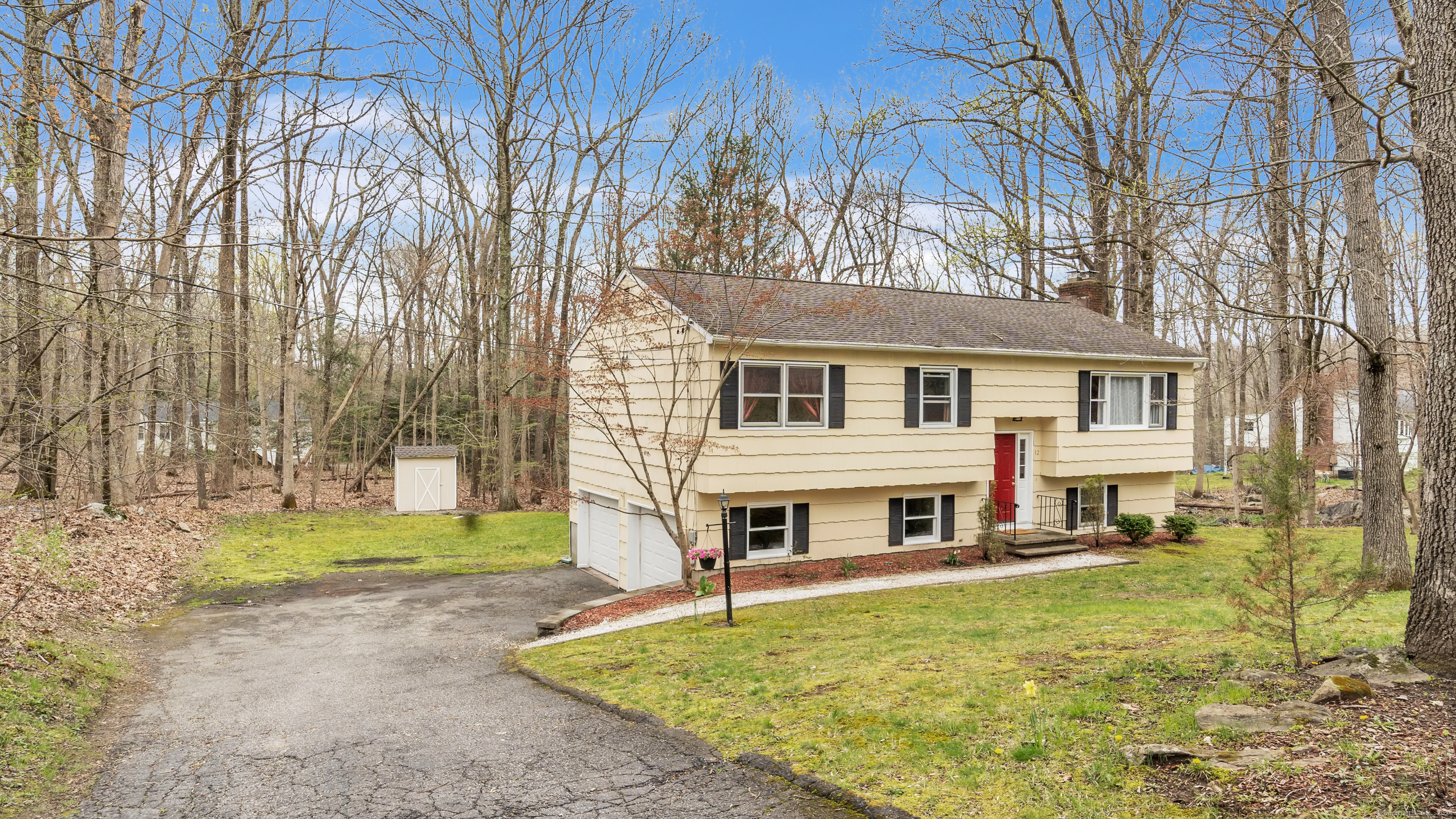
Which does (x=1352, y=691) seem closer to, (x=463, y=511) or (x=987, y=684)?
(x=987, y=684)

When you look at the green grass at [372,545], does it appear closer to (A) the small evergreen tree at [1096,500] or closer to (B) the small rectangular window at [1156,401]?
(A) the small evergreen tree at [1096,500]

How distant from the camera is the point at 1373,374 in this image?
11203 mm

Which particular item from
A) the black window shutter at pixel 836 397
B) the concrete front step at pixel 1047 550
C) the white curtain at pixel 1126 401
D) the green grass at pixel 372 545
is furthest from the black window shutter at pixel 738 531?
the white curtain at pixel 1126 401

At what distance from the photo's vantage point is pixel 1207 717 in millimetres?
5484

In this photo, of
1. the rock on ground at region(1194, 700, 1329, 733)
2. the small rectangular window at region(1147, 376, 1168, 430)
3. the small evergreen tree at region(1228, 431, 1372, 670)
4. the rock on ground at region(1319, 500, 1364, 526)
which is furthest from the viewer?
the rock on ground at region(1319, 500, 1364, 526)

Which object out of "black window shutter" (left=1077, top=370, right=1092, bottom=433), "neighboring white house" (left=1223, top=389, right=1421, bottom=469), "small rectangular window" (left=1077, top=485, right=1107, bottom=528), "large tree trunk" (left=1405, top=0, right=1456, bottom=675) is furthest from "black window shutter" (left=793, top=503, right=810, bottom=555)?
"neighboring white house" (left=1223, top=389, right=1421, bottom=469)

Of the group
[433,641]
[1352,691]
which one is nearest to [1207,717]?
[1352,691]

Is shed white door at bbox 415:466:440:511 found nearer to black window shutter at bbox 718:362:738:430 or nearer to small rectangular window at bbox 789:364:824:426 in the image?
black window shutter at bbox 718:362:738:430

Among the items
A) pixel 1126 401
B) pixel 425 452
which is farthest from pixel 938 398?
pixel 425 452

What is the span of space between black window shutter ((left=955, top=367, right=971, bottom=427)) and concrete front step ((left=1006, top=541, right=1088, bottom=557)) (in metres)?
2.80

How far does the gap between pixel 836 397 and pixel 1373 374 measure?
7.94 m

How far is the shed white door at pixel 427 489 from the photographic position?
28.1 m

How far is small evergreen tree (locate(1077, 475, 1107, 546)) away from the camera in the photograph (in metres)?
18.0

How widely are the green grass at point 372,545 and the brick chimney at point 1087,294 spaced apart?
15314mm
